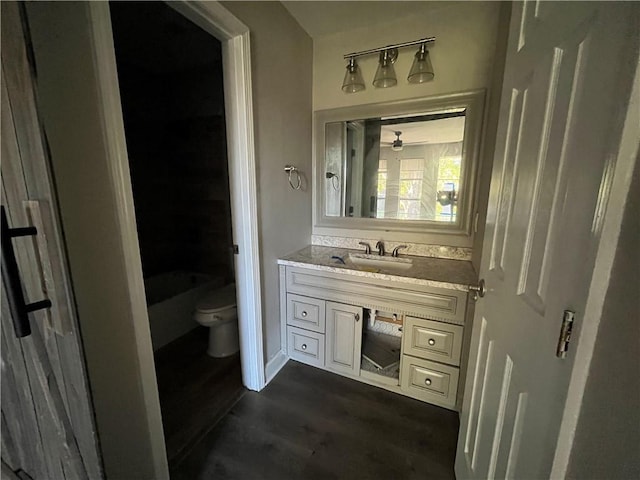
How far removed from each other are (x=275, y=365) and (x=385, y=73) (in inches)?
85.0

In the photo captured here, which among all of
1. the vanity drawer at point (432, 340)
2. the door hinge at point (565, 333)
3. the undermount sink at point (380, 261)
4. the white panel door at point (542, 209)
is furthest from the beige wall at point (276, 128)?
the door hinge at point (565, 333)

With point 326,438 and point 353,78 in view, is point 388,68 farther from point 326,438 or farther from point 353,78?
point 326,438

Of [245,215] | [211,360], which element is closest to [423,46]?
[245,215]

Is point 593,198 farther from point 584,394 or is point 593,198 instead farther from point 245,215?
point 245,215

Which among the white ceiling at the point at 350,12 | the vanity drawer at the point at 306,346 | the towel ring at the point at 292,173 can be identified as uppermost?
the white ceiling at the point at 350,12

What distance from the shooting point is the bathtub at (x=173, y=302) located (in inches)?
85.9

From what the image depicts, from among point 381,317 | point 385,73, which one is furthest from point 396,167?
point 381,317

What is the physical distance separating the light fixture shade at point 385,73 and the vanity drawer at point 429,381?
1796mm

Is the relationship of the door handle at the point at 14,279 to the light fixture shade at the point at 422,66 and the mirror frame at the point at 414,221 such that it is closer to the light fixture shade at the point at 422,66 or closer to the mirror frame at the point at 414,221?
the mirror frame at the point at 414,221

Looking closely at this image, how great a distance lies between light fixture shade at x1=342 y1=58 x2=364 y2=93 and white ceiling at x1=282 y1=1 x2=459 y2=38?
9.0 inches

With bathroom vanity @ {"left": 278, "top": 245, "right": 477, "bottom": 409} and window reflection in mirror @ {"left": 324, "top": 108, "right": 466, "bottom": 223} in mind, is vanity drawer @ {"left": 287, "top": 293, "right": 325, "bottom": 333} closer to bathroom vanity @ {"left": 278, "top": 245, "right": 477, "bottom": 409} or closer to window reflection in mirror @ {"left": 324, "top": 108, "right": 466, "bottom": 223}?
bathroom vanity @ {"left": 278, "top": 245, "right": 477, "bottom": 409}

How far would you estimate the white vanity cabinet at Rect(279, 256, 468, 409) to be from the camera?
4.90 ft

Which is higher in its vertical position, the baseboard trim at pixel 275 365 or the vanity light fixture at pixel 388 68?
the vanity light fixture at pixel 388 68

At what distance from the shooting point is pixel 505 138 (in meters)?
0.92
